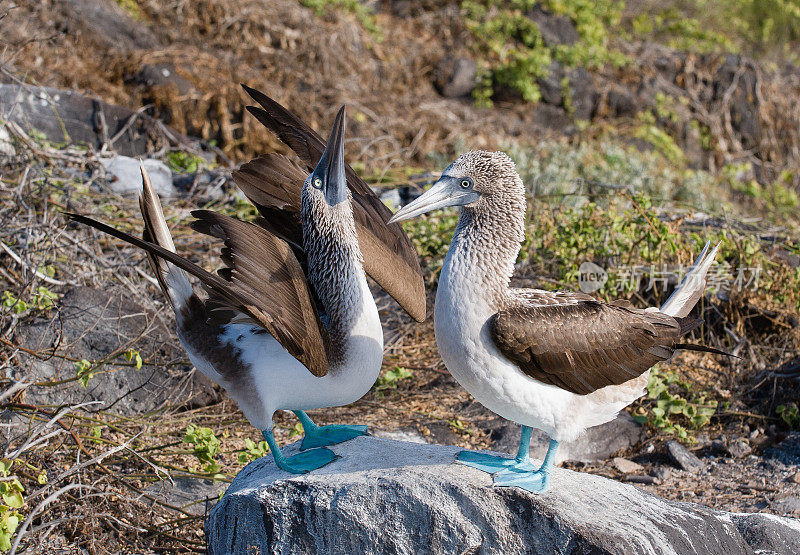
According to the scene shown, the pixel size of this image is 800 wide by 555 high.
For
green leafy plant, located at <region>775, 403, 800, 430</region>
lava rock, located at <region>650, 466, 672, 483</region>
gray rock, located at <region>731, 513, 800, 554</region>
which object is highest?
gray rock, located at <region>731, 513, 800, 554</region>

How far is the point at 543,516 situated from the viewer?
2.80 m

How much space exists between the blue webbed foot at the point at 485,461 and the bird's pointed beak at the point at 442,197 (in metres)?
1.02

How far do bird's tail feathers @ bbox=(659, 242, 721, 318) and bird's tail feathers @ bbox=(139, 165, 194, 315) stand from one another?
7.28 feet

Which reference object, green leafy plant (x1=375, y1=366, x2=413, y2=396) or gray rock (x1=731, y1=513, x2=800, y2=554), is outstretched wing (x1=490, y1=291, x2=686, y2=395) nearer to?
gray rock (x1=731, y1=513, x2=800, y2=554)

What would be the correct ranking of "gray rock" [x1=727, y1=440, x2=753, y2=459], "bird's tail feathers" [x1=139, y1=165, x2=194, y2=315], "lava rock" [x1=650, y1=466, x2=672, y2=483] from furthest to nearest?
"gray rock" [x1=727, y1=440, x2=753, y2=459]
"lava rock" [x1=650, y1=466, x2=672, y2=483]
"bird's tail feathers" [x1=139, y1=165, x2=194, y2=315]

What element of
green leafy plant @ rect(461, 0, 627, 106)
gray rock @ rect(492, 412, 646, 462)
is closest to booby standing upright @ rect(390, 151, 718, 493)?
gray rock @ rect(492, 412, 646, 462)

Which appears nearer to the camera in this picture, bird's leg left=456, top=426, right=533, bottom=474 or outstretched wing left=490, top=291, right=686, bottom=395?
outstretched wing left=490, top=291, right=686, bottom=395

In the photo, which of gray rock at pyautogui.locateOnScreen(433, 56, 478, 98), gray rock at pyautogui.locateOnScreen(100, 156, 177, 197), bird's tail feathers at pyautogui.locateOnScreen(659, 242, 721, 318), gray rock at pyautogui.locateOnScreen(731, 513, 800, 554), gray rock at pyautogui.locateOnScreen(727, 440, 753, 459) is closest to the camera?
gray rock at pyautogui.locateOnScreen(731, 513, 800, 554)

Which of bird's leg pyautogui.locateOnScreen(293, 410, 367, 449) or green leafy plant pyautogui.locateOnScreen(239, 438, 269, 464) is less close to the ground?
bird's leg pyautogui.locateOnScreen(293, 410, 367, 449)

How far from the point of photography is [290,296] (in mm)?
3047

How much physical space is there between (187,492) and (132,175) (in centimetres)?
355

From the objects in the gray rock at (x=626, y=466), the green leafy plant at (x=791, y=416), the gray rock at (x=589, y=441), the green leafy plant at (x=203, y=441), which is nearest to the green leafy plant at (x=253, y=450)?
the green leafy plant at (x=203, y=441)

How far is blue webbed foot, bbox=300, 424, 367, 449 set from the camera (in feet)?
11.7

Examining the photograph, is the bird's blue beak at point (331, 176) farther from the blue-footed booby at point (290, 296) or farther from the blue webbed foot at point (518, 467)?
the blue webbed foot at point (518, 467)
